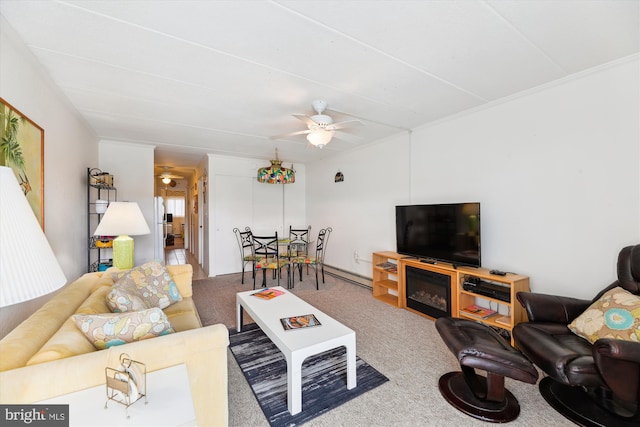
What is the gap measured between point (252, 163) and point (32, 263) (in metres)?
5.22

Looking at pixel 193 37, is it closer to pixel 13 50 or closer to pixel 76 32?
pixel 76 32

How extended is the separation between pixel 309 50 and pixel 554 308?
2.74m

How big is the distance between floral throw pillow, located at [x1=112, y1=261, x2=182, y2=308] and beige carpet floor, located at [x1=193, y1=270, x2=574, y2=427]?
0.77 meters

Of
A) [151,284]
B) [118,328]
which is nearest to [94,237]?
[151,284]

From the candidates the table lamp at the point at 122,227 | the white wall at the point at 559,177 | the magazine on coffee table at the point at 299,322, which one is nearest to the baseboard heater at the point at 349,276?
the white wall at the point at 559,177

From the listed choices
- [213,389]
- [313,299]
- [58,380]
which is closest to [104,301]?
[58,380]

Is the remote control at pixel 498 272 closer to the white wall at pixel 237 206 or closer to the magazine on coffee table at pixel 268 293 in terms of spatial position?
the magazine on coffee table at pixel 268 293

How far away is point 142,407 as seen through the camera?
1.01 m

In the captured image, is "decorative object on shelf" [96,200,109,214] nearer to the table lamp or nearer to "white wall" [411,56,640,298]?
the table lamp

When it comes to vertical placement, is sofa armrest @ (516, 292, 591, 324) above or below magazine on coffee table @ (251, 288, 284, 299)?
above

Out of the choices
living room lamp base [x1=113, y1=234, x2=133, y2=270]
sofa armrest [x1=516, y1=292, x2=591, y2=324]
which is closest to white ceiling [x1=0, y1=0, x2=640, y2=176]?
living room lamp base [x1=113, y1=234, x2=133, y2=270]

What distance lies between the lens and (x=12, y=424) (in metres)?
0.93

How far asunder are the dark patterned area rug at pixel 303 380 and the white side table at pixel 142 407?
856mm

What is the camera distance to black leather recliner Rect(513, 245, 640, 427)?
1426 millimetres
